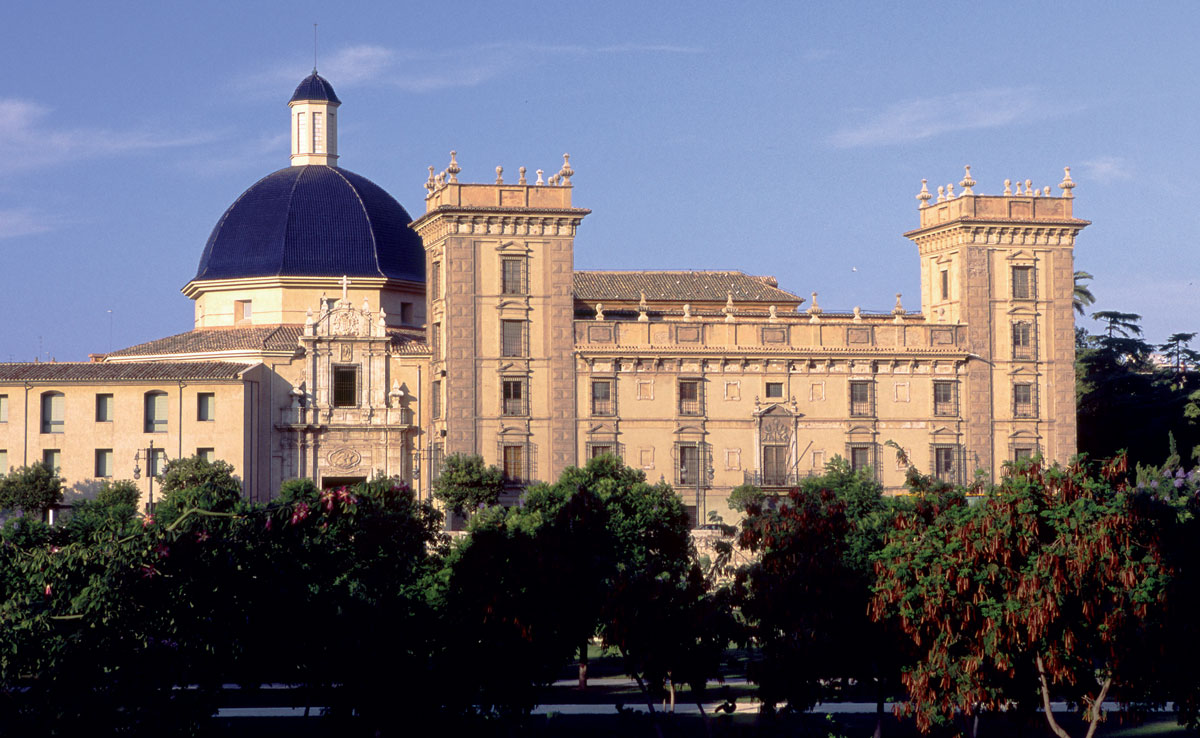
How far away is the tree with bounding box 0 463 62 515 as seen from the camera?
168 ft

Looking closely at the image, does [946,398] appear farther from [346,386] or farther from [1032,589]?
[1032,589]

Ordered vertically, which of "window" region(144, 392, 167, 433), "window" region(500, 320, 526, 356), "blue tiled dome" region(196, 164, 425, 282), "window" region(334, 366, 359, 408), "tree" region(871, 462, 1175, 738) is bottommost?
"tree" region(871, 462, 1175, 738)

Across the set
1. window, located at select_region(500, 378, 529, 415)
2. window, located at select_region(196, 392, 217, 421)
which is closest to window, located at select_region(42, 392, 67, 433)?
window, located at select_region(196, 392, 217, 421)

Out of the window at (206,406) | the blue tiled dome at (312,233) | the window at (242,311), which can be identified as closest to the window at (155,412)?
the window at (206,406)

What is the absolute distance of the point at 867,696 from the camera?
31766 mm

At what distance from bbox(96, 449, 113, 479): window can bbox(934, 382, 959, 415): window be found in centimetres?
2813

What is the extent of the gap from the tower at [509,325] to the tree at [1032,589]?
32.6m

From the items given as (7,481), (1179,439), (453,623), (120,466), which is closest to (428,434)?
(120,466)

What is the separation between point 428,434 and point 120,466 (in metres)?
10.4

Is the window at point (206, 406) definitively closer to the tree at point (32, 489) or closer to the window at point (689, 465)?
the tree at point (32, 489)

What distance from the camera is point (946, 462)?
5572cm

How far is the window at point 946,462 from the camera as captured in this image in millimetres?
55594

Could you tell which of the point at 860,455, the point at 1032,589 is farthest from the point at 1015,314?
the point at 1032,589

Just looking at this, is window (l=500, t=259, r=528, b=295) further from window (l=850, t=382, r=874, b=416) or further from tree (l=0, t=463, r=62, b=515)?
tree (l=0, t=463, r=62, b=515)
